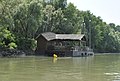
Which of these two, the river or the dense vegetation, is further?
the dense vegetation

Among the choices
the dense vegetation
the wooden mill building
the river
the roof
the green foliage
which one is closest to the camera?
the river

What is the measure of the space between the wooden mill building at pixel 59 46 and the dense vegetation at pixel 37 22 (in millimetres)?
1879

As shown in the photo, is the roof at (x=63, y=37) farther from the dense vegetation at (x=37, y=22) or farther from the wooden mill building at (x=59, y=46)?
the dense vegetation at (x=37, y=22)

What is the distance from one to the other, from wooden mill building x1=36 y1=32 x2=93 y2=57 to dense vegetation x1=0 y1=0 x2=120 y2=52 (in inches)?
74.0

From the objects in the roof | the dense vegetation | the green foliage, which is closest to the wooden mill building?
the roof

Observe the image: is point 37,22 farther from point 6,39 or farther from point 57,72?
point 57,72

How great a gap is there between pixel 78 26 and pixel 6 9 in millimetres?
29900

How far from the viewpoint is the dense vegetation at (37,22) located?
52500mm

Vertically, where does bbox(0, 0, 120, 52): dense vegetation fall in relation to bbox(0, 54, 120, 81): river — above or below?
above

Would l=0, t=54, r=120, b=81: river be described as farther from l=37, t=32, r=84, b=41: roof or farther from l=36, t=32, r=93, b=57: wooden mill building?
l=37, t=32, r=84, b=41: roof

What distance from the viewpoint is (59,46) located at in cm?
5916

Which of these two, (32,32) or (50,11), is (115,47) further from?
(32,32)

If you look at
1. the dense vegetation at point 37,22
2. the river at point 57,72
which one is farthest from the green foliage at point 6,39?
the river at point 57,72

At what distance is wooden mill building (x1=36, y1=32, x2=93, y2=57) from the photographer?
188 ft
